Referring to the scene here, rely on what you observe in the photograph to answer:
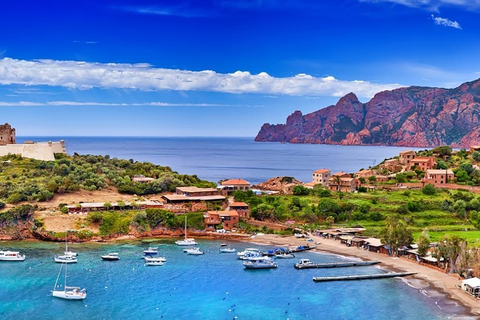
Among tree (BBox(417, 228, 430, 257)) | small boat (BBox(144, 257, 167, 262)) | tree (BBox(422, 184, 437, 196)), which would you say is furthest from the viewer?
tree (BBox(422, 184, 437, 196))

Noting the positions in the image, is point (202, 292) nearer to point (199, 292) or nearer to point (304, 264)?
point (199, 292)

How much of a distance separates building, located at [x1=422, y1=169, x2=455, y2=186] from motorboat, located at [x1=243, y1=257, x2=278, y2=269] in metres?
51.6

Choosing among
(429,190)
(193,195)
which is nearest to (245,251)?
(193,195)

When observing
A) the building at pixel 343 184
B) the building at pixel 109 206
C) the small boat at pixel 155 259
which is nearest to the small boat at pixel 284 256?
the small boat at pixel 155 259

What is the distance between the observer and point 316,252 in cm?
6462

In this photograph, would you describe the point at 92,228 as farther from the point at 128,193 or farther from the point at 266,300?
the point at 266,300

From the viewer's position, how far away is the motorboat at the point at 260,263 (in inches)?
2264

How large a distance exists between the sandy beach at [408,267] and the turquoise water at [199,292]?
78.9 inches

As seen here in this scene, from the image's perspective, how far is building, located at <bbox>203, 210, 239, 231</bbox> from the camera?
75.8 metres

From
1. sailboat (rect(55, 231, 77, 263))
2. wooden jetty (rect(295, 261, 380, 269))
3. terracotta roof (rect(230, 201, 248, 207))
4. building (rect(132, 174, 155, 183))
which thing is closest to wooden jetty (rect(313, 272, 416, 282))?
wooden jetty (rect(295, 261, 380, 269))

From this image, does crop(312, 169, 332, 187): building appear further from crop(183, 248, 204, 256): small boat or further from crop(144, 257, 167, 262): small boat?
crop(144, 257, 167, 262): small boat

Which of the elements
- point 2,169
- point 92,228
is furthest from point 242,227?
point 2,169

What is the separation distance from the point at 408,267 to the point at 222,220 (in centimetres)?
2867

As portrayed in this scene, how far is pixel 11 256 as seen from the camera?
5825cm
